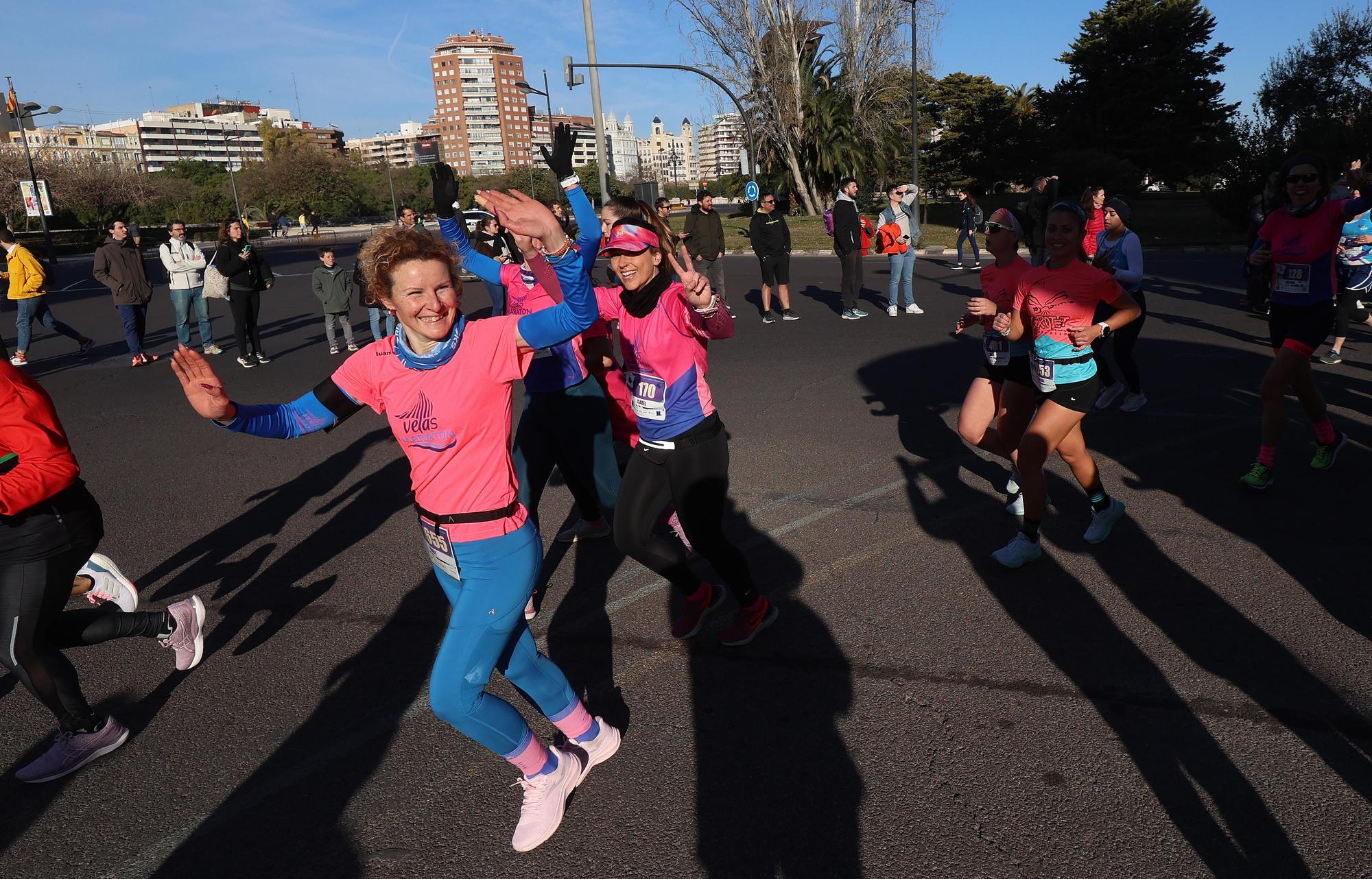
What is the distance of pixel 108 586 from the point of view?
416 cm

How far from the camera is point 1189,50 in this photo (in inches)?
1785

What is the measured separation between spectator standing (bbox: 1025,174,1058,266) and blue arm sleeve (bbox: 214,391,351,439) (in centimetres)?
526

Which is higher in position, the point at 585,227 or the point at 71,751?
the point at 585,227

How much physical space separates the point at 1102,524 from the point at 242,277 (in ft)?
36.8

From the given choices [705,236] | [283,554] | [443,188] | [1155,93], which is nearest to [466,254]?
[443,188]

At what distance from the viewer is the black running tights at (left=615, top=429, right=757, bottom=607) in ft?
12.2

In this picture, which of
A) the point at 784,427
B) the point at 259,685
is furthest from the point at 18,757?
the point at 784,427

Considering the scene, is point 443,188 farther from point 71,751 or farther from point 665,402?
point 71,751

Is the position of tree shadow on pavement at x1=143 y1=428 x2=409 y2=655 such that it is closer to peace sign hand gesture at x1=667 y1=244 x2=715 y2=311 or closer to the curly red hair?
the curly red hair

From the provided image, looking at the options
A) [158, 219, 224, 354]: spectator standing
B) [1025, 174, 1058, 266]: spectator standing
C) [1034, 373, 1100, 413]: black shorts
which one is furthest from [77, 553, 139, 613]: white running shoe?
[158, 219, 224, 354]: spectator standing

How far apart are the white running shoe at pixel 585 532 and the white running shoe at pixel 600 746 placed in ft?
7.70

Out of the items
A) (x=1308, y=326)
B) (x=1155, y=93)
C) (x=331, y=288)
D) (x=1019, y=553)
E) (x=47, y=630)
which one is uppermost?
(x=1155, y=93)

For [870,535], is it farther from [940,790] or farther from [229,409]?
[229,409]

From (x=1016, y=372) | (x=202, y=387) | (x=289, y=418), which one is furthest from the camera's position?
(x=1016, y=372)
